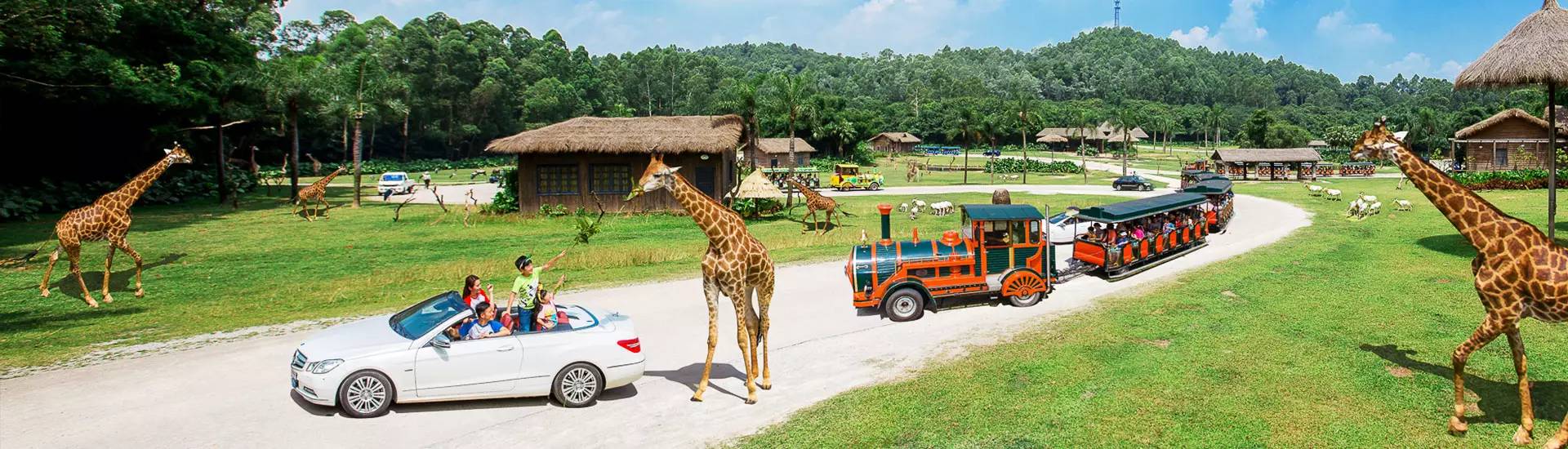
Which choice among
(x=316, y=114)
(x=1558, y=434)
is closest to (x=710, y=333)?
(x=1558, y=434)

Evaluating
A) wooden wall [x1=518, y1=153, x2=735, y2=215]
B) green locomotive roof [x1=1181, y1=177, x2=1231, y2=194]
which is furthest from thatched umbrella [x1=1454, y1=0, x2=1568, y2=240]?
wooden wall [x1=518, y1=153, x2=735, y2=215]

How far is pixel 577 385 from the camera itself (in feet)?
34.7

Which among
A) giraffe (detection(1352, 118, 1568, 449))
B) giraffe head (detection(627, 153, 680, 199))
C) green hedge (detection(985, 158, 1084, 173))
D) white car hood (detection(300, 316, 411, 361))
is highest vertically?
green hedge (detection(985, 158, 1084, 173))

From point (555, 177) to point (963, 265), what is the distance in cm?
2523

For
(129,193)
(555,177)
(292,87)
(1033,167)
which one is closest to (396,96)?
(292,87)

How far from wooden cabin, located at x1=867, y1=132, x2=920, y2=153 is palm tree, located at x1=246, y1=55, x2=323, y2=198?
71.7 meters

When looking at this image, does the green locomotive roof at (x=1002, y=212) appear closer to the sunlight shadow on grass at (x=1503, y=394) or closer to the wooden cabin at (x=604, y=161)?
the sunlight shadow on grass at (x=1503, y=394)

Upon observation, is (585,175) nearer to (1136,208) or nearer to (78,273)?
(78,273)

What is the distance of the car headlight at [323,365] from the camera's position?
995 centimetres

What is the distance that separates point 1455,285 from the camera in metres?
16.7

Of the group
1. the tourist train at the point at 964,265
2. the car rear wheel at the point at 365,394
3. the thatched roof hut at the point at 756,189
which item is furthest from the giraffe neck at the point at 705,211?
the thatched roof hut at the point at 756,189

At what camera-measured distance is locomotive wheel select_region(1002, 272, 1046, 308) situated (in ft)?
53.0

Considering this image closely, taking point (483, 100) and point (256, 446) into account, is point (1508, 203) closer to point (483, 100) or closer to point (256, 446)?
point (256, 446)

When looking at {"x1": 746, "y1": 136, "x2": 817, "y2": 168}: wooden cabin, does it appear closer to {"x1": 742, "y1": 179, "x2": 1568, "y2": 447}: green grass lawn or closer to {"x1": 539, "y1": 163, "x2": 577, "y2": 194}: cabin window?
{"x1": 539, "y1": 163, "x2": 577, "y2": 194}: cabin window
